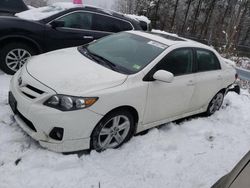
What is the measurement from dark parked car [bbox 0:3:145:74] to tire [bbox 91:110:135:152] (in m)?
2.78

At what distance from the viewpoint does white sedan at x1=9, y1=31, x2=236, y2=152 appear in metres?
3.19

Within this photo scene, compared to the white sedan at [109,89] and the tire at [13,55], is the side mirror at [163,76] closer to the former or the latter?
the white sedan at [109,89]

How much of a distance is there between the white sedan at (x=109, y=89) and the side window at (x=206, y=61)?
2 centimetres

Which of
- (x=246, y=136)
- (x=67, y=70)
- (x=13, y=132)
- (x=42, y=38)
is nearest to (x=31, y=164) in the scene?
(x=13, y=132)

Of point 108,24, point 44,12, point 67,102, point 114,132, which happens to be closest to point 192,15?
point 108,24

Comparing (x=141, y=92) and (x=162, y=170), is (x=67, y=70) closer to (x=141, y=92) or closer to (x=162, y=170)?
(x=141, y=92)

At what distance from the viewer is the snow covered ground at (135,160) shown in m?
3.08

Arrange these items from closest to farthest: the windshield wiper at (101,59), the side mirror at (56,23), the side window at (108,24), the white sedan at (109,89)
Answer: the white sedan at (109,89) → the windshield wiper at (101,59) → the side mirror at (56,23) → the side window at (108,24)

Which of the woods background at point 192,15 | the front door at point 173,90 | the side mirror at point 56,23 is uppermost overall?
the side mirror at point 56,23

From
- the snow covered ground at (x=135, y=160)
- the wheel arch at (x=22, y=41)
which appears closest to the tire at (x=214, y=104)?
the snow covered ground at (x=135, y=160)

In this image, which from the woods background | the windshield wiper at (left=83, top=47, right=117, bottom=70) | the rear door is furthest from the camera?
the woods background

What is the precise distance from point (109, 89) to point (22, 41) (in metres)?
2.87

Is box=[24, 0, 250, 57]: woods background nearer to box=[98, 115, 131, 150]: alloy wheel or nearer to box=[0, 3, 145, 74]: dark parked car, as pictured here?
box=[0, 3, 145, 74]: dark parked car

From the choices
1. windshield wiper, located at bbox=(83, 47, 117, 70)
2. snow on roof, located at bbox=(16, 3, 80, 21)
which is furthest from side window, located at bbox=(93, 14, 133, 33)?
windshield wiper, located at bbox=(83, 47, 117, 70)
